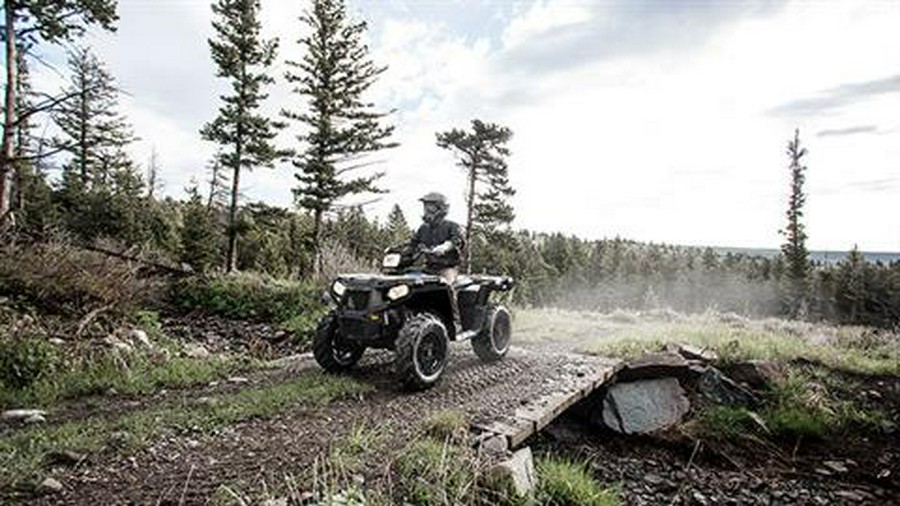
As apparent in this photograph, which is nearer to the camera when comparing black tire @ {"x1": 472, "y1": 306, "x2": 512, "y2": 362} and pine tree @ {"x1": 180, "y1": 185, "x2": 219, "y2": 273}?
black tire @ {"x1": 472, "y1": 306, "x2": 512, "y2": 362}

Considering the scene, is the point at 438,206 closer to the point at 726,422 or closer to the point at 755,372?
the point at 726,422

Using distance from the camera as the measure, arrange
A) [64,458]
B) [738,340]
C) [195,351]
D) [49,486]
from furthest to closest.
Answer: [738,340] < [195,351] < [64,458] < [49,486]

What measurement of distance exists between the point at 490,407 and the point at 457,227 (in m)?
2.47

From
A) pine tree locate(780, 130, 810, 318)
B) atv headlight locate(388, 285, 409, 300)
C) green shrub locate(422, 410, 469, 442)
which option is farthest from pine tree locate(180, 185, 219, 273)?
pine tree locate(780, 130, 810, 318)

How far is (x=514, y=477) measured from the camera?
3.64 meters

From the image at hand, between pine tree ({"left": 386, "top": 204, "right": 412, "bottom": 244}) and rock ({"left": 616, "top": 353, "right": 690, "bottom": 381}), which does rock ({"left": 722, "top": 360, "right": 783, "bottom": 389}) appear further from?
pine tree ({"left": 386, "top": 204, "right": 412, "bottom": 244})

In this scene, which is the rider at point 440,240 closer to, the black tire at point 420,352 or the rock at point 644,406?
the black tire at point 420,352

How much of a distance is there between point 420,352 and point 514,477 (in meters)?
2.19

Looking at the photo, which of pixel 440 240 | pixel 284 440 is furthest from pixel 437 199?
pixel 284 440

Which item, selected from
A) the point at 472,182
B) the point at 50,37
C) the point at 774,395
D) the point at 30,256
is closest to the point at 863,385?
the point at 774,395

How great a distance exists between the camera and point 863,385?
8.15m

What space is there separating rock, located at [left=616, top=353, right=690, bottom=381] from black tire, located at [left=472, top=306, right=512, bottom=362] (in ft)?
5.96

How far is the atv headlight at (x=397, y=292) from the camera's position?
5434 mm

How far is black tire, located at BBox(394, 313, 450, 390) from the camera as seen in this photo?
17.5 ft
